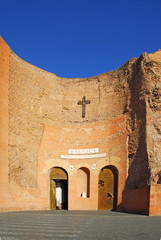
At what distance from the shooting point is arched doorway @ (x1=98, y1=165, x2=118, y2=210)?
1557 cm

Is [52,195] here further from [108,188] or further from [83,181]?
[108,188]

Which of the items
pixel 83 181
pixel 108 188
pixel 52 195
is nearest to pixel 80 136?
pixel 83 181

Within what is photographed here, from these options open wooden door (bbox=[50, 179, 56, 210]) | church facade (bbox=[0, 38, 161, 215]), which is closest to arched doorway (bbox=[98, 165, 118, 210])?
church facade (bbox=[0, 38, 161, 215])

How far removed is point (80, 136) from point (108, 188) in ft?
12.9

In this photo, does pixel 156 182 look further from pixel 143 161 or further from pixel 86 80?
pixel 86 80

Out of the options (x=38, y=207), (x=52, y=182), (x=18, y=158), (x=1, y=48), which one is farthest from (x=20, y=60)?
(x=38, y=207)

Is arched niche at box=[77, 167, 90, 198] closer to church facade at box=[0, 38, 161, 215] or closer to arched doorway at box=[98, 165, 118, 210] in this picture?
church facade at box=[0, 38, 161, 215]

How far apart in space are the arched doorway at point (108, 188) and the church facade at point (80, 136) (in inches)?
1.8

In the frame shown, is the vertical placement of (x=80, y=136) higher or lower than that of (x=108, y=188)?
higher

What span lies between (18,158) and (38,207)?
124 inches

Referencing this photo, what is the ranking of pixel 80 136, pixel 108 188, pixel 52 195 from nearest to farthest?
pixel 108 188
pixel 52 195
pixel 80 136

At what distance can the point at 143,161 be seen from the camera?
13.7m

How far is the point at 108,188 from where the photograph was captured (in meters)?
15.9

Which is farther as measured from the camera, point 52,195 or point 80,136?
point 80,136
